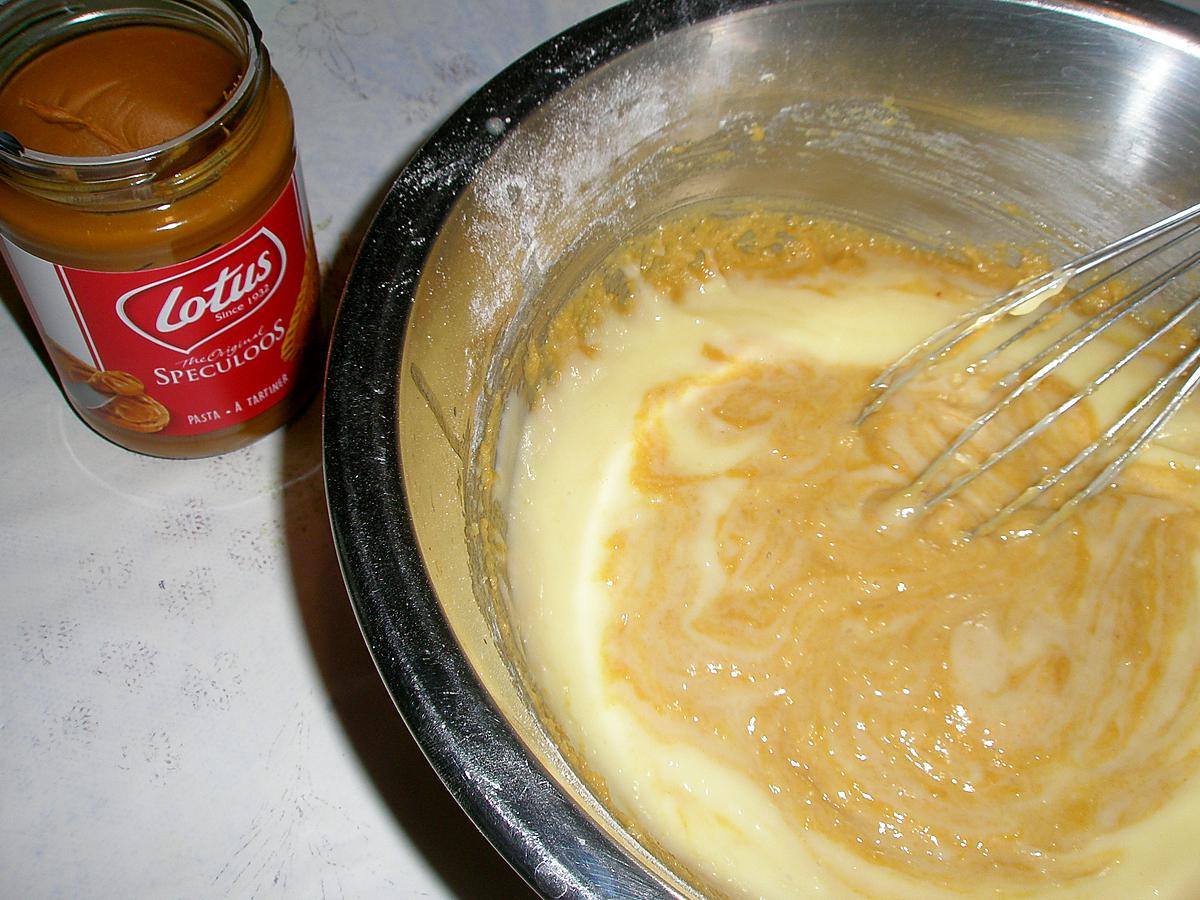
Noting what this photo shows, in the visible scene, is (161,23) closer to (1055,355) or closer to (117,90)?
(117,90)

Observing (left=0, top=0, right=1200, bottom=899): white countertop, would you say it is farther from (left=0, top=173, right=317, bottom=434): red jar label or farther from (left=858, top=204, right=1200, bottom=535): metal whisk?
(left=858, top=204, right=1200, bottom=535): metal whisk

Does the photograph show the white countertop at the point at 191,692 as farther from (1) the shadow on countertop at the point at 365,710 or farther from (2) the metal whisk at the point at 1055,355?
(2) the metal whisk at the point at 1055,355

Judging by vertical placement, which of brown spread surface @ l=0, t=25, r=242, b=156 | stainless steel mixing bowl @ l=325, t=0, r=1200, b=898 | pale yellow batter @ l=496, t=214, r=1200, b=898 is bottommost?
pale yellow batter @ l=496, t=214, r=1200, b=898

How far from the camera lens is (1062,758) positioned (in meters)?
0.91

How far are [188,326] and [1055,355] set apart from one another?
86cm

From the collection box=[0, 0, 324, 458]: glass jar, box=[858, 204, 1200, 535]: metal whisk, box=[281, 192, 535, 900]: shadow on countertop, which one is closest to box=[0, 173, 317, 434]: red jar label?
box=[0, 0, 324, 458]: glass jar

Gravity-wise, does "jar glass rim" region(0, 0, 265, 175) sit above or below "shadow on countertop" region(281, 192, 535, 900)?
above

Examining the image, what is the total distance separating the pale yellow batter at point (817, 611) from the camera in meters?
0.86

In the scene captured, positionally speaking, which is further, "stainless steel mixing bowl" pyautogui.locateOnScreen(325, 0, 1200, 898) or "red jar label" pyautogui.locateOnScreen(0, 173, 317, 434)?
"red jar label" pyautogui.locateOnScreen(0, 173, 317, 434)

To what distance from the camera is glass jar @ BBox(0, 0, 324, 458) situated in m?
0.70

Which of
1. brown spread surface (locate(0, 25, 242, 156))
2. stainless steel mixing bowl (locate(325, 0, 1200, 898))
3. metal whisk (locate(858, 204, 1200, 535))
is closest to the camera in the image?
stainless steel mixing bowl (locate(325, 0, 1200, 898))

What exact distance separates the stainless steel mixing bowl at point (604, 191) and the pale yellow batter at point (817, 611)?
88mm

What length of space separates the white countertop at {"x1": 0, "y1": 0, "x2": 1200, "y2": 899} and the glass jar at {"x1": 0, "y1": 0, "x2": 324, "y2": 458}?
16 cm

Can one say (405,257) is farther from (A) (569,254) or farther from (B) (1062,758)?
(B) (1062,758)
